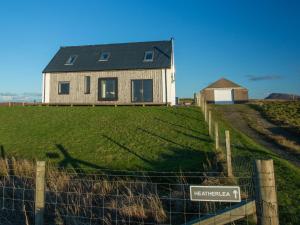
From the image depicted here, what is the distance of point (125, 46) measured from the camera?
3250 cm

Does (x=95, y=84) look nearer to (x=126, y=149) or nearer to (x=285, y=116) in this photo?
(x=126, y=149)

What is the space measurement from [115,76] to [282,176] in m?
22.2

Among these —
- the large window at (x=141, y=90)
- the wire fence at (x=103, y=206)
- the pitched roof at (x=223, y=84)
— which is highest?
the pitched roof at (x=223, y=84)

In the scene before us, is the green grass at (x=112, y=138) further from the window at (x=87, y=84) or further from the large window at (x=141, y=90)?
the window at (x=87, y=84)

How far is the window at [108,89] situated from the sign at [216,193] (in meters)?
25.1

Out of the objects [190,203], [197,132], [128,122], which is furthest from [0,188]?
[128,122]

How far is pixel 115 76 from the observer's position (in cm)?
2916

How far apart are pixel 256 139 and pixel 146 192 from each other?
397 inches

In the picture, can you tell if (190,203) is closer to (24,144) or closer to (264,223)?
(264,223)

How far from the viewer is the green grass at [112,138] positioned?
41.0 ft

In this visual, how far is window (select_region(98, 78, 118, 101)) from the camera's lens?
29.2 metres

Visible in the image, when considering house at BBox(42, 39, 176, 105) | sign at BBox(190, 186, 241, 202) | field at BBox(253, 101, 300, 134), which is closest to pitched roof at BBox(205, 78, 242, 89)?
house at BBox(42, 39, 176, 105)

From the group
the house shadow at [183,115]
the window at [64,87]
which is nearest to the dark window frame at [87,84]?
the window at [64,87]

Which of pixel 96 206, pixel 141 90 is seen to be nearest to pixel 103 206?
pixel 96 206
